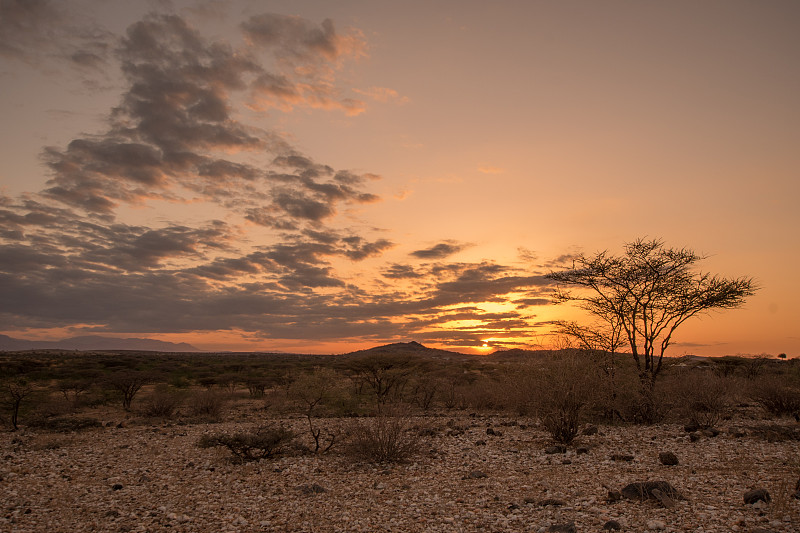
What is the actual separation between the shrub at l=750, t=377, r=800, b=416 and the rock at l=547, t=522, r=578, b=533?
1902cm

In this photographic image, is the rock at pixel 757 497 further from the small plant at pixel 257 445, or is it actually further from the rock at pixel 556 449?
the small plant at pixel 257 445

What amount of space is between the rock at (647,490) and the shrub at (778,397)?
1606cm

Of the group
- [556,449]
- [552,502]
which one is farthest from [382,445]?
[552,502]

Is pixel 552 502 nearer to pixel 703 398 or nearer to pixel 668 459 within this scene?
pixel 668 459

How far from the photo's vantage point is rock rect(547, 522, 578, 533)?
7832 millimetres

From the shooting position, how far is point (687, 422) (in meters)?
19.6

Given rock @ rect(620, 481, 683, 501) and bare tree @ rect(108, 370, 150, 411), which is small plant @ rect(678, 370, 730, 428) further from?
bare tree @ rect(108, 370, 150, 411)

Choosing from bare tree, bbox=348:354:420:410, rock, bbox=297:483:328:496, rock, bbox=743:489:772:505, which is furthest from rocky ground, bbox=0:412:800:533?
bare tree, bbox=348:354:420:410

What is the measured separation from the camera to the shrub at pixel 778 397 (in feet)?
67.8

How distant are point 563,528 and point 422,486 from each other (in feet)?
14.7

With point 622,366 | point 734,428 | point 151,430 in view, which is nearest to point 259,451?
point 151,430

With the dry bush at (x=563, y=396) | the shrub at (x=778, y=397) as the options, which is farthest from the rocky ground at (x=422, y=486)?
the shrub at (x=778, y=397)

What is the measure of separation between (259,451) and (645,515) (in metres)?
12.7

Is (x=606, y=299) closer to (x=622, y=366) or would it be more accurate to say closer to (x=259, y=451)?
(x=622, y=366)
